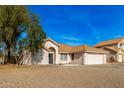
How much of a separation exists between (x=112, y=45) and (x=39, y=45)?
2528 centimetres

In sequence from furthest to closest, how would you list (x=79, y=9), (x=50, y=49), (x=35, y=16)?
1. (x=50, y=49)
2. (x=35, y=16)
3. (x=79, y=9)

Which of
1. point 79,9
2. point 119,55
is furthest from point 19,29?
point 119,55

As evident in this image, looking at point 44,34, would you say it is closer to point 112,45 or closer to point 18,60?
point 18,60

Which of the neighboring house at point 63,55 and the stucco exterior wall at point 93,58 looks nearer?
the neighboring house at point 63,55

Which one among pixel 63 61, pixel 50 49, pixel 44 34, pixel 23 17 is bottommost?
pixel 63 61

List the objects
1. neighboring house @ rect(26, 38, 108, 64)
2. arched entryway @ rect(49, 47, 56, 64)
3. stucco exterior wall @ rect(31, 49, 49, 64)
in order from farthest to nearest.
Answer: arched entryway @ rect(49, 47, 56, 64) → neighboring house @ rect(26, 38, 108, 64) → stucco exterior wall @ rect(31, 49, 49, 64)

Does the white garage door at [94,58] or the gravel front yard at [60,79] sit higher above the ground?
the white garage door at [94,58]

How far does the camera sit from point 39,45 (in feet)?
83.4

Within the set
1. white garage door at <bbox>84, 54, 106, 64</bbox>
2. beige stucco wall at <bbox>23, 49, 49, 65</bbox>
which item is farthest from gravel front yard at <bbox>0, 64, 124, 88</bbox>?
white garage door at <bbox>84, 54, 106, 64</bbox>

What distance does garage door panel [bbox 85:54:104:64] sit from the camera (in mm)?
31013

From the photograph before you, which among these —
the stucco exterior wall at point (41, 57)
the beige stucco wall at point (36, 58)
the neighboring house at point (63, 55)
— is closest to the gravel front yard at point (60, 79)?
the beige stucco wall at point (36, 58)

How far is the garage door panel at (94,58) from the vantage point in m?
31.0

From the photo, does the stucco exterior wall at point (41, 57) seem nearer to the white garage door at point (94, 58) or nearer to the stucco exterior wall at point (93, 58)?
the stucco exterior wall at point (93, 58)

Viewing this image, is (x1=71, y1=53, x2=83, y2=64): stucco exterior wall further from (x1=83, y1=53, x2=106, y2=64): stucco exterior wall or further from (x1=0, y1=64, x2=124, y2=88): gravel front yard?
(x1=0, y1=64, x2=124, y2=88): gravel front yard
